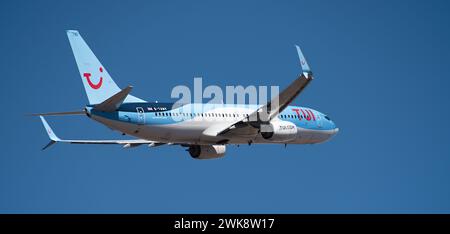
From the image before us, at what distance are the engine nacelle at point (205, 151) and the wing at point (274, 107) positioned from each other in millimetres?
4065

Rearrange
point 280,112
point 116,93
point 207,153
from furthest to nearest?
point 207,153, point 280,112, point 116,93

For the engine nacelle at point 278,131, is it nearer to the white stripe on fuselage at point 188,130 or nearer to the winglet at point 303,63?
the white stripe on fuselage at point 188,130

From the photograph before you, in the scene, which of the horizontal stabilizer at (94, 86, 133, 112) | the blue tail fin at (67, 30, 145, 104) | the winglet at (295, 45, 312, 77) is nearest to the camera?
the winglet at (295, 45, 312, 77)

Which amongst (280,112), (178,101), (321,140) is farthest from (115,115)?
(321,140)

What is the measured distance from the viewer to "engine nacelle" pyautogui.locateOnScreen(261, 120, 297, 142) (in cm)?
7106

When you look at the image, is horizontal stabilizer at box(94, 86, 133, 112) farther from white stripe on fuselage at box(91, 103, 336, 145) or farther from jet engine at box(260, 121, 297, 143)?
jet engine at box(260, 121, 297, 143)

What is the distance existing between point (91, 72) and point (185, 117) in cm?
644

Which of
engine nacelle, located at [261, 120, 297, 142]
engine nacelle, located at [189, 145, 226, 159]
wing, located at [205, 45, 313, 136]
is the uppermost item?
wing, located at [205, 45, 313, 136]

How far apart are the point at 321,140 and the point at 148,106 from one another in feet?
51.7

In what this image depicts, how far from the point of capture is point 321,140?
79250 mm

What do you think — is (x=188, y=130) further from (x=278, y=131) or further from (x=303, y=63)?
(x=303, y=63)

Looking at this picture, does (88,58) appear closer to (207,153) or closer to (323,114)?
(207,153)

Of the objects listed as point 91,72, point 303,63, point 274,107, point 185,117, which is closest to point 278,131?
point 274,107

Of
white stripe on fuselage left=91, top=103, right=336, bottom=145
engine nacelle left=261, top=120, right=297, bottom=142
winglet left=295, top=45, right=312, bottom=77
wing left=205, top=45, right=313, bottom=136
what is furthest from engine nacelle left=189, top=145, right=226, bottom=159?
winglet left=295, top=45, right=312, bottom=77
